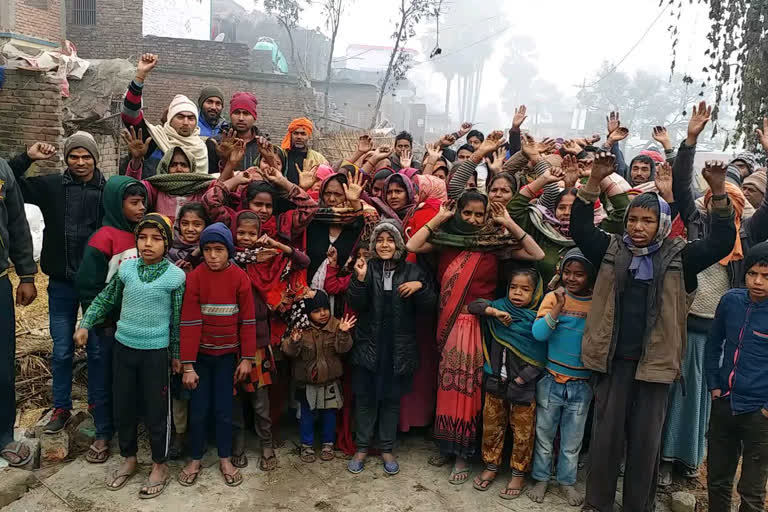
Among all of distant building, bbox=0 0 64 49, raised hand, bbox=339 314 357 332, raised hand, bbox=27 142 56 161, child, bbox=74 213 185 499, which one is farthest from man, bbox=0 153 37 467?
distant building, bbox=0 0 64 49

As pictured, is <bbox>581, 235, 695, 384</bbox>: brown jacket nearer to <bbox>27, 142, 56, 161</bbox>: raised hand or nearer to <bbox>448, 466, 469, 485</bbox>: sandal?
<bbox>448, 466, 469, 485</bbox>: sandal

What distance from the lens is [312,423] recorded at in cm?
416

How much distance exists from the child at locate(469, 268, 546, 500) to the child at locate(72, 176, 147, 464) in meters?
2.34

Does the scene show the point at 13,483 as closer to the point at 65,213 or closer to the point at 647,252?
the point at 65,213

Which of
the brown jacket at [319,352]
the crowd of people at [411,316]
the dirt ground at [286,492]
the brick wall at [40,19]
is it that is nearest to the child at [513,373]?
the crowd of people at [411,316]

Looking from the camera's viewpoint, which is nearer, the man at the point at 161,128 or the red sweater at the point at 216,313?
the red sweater at the point at 216,313

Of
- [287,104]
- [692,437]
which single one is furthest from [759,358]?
[287,104]

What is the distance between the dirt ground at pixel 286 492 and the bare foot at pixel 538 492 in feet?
0.11

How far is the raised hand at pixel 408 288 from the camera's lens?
12.7 ft

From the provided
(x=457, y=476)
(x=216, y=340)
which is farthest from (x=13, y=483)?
(x=457, y=476)

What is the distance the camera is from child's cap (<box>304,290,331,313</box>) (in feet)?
13.0

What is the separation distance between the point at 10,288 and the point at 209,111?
2.39m

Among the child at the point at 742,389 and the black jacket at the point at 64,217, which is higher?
the black jacket at the point at 64,217

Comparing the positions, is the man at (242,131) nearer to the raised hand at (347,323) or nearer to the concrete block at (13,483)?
the raised hand at (347,323)
